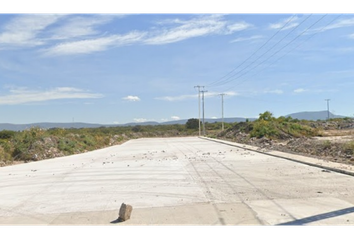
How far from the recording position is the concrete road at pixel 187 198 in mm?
8234

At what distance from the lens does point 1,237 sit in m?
6.52

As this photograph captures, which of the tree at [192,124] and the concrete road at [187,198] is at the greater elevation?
the tree at [192,124]

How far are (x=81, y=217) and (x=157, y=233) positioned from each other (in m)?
3.02

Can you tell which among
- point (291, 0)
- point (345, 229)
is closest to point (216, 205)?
point (345, 229)

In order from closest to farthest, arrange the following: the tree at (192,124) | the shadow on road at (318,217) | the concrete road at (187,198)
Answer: the shadow on road at (318,217) < the concrete road at (187,198) < the tree at (192,124)

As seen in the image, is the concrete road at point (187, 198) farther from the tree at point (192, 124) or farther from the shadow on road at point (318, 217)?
the tree at point (192, 124)

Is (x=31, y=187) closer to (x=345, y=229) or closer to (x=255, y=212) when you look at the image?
(x=255, y=212)

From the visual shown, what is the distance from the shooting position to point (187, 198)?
1066cm

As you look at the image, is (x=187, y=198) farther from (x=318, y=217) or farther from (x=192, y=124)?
(x=192, y=124)

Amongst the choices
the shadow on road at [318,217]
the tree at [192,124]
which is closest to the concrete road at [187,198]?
the shadow on road at [318,217]

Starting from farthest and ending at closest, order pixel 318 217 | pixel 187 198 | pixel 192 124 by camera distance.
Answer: pixel 192 124, pixel 187 198, pixel 318 217

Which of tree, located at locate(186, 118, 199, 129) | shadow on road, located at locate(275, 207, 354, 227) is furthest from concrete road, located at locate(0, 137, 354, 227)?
tree, located at locate(186, 118, 199, 129)

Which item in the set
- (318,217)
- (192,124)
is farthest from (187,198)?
(192,124)

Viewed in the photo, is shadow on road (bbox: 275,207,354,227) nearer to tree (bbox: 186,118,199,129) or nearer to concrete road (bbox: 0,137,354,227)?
concrete road (bbox: 0,137,354,227)
